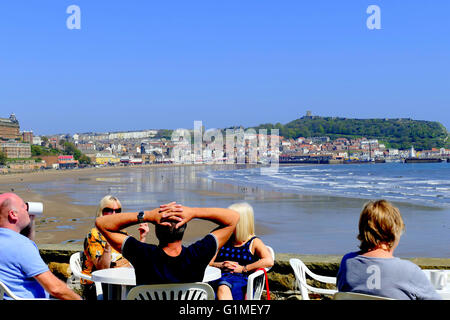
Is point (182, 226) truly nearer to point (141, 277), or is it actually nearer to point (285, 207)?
point (141, 277)

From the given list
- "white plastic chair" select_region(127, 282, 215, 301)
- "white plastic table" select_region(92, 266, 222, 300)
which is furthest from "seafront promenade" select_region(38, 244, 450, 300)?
"white plastic chair" select_region(127, 282, 215, 301)

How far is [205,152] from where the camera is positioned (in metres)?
126

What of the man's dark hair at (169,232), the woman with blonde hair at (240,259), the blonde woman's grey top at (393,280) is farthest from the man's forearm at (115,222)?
the blonde woman's grey top at (393,280)

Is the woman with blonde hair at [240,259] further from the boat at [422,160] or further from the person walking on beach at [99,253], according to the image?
the boat at [422,160]

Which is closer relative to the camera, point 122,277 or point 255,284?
point 122,277

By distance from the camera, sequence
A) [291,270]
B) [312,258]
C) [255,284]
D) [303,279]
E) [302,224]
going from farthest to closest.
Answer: [302,224] < [312,258] < [291,270] < [303,279] < [255,284]

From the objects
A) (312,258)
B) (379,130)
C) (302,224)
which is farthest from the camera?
(379,130)

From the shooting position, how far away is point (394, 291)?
2.51 metres

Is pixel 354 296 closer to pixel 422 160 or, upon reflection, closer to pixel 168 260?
pixel 168 260

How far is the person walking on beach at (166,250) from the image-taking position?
8.25 ft

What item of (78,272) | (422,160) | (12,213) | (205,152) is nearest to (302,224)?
(78,272)

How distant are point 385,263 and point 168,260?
98cm

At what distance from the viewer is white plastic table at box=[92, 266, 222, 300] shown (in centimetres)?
317

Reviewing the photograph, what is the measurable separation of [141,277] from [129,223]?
260 millimetres
